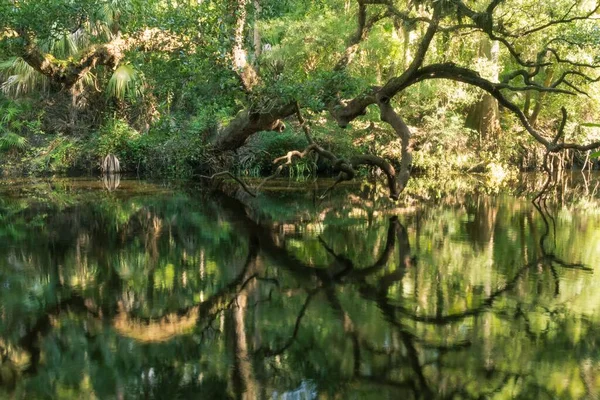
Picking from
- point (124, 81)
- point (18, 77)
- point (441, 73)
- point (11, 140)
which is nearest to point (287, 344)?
point (441, 73)

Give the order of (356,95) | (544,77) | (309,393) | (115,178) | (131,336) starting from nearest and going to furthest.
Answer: (309,393), (131,336), (356,95), (115,178), (544,77)

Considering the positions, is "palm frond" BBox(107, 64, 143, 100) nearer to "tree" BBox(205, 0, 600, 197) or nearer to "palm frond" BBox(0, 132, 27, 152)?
"palm frond" BBox(0, 132, 27, 152)

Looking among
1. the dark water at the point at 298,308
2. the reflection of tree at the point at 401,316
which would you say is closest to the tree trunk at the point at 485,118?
the dark water at the point at 298,308

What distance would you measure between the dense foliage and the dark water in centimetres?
352

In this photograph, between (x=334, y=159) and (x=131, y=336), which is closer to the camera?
(x=131, y=336)

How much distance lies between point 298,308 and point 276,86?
786 cm

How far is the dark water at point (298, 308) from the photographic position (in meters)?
4.34

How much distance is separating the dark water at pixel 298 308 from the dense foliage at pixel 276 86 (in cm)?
352

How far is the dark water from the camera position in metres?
4.34

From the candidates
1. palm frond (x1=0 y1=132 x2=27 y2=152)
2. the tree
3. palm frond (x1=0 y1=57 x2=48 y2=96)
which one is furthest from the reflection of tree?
palm frond (x1=0 y1=57 x2=48 y2=96)

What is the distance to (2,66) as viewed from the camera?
781 inches

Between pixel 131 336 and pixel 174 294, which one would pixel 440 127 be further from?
pixel 131 336

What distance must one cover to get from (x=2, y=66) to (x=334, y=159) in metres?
12.8

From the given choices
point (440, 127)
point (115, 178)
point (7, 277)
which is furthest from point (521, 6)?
point (115, 178)
